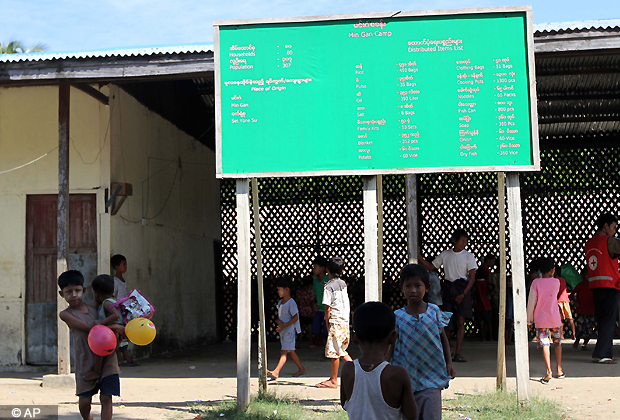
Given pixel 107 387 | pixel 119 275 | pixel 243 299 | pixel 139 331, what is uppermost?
pixel 119 275

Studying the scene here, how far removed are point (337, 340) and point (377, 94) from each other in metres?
2.52

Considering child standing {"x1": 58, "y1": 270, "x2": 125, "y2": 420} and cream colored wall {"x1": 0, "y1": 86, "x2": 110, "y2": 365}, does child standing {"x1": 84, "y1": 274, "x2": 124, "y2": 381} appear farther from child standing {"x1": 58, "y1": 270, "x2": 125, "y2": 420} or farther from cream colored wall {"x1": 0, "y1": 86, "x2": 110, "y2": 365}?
cream colored wall {"x1": 0, "y1": 86, "x2": 110, "y2": 365}

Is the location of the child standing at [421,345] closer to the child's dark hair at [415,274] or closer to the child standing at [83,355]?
the child's dark hair at [415,274]

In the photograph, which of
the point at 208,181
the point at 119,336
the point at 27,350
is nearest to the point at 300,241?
the point at 208,181

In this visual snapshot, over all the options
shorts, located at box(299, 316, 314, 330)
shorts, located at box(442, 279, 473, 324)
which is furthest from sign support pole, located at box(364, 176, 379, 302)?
shorts, located at box(299, 316, 314, 330)

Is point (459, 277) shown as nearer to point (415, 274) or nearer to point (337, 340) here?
point (337, 340)

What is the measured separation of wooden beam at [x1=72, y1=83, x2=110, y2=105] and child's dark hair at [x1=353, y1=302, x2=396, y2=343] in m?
6.26

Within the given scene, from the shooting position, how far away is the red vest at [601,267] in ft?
26.8

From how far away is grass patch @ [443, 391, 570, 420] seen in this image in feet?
18.3

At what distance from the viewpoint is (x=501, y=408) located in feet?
19.0

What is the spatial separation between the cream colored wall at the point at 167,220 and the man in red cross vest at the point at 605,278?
239 inches

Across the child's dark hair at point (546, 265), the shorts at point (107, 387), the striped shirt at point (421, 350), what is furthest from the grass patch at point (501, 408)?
the shorts at point (107, 387)

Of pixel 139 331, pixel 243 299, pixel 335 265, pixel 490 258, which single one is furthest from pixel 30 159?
pixel 490 258

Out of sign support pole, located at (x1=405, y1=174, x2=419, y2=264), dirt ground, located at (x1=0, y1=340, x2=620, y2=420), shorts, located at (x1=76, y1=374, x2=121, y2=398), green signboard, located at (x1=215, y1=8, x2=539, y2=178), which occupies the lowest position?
dirt ground, located at (x1=0, y1=340, x2=620, y2=420)
